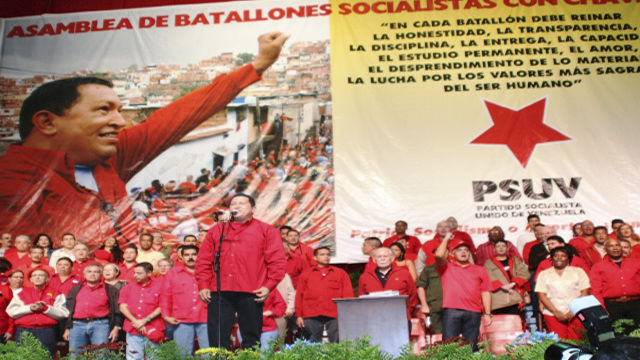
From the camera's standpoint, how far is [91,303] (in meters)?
5.14

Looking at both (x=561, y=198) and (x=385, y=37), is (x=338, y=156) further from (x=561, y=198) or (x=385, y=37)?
(x=561, y=198)

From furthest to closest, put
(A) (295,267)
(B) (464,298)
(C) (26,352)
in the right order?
(A) (295,267) < (B) (464,298) < (C) (26,352)

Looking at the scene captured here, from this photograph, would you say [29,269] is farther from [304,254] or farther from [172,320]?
[304,254]

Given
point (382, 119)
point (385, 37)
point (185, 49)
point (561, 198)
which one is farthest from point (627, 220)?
point (185, 49)

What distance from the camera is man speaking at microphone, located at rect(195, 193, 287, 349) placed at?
12.8 feet

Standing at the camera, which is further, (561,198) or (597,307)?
(561,198)

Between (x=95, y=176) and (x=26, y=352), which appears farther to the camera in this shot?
(x=95, y=176)

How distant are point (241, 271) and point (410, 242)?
3.25 m

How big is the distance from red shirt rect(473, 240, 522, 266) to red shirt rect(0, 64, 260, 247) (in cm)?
356

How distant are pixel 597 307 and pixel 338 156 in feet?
20.8

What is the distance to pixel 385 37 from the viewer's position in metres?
7.78

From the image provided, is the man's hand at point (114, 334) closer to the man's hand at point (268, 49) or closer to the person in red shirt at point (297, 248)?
the person in red shirt at point (297, 248)

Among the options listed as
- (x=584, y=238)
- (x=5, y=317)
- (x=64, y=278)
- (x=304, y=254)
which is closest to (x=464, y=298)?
(x=304, y=254)

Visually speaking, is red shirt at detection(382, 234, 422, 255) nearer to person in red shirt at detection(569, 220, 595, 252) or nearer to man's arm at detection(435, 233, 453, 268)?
man's arm at detection(435, 233, 453, 268)
